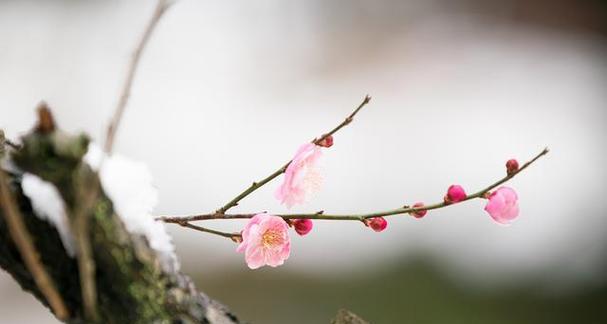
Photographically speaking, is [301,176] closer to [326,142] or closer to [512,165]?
[326,142]

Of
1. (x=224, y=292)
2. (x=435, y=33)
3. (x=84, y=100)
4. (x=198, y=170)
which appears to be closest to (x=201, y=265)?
(x=224, y=292)

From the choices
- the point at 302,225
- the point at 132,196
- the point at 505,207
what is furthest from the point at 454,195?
the point at 132,196

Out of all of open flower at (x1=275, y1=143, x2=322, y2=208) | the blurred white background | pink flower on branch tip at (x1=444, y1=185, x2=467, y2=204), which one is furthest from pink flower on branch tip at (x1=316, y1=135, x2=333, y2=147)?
the blurred white background

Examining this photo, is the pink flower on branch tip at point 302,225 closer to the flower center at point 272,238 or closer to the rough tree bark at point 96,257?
the flower center at point 272,238

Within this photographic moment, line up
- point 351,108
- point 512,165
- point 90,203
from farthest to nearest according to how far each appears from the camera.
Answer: point 351,108 → point 512,165 → point 90,203

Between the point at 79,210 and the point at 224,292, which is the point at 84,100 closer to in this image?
the point at 224,292

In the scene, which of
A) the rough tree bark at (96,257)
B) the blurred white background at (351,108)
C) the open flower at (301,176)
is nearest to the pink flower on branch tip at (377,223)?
the open flower at (301,176)

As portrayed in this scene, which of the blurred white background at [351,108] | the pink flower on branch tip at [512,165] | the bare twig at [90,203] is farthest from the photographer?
the blurred white background at [351,108]
